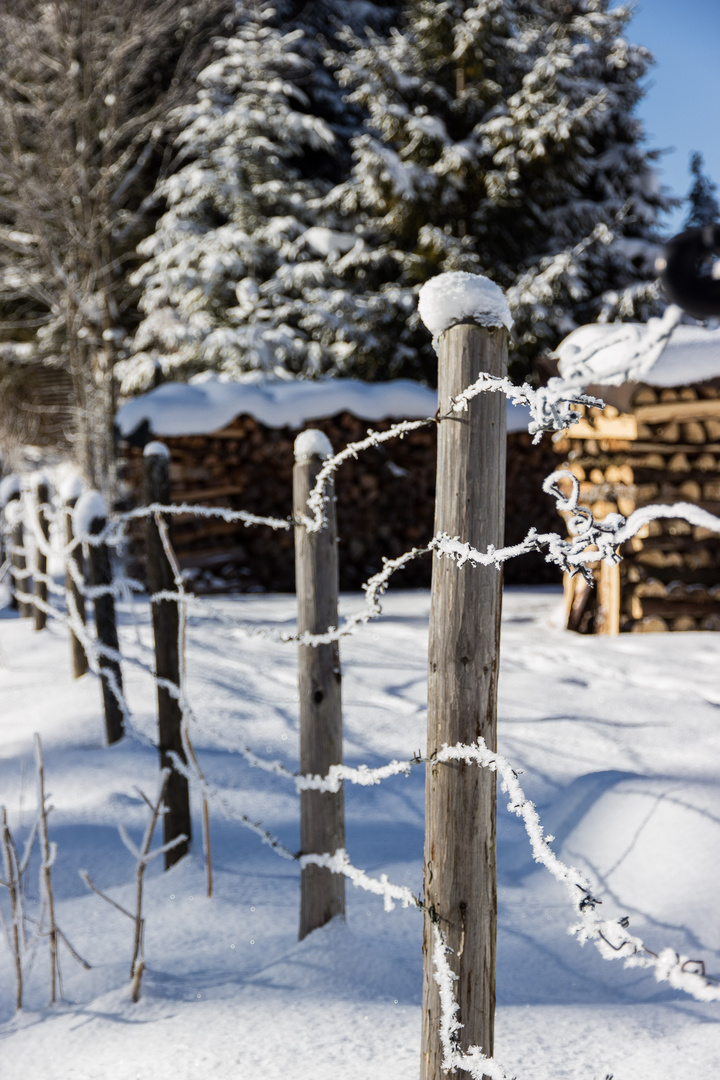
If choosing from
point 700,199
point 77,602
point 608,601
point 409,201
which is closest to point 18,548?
point 77,602

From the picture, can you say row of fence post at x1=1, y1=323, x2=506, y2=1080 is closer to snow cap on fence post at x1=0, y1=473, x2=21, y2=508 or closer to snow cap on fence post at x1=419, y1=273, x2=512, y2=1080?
snow cap on fence post at x1=419, y1=273, x2=512, y2=1080

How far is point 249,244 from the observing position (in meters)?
10.3

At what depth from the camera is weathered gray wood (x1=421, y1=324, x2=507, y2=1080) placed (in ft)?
4.16

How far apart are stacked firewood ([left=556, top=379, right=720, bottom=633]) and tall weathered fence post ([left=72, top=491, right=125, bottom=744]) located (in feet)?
10.4

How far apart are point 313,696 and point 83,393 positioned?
10353mm

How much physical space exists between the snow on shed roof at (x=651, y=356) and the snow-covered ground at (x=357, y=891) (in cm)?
182

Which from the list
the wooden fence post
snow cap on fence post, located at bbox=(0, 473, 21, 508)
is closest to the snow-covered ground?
the wooden fence post

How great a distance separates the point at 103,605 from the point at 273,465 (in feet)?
14.1

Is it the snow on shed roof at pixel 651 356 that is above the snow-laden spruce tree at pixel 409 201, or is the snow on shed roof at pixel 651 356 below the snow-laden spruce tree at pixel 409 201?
below

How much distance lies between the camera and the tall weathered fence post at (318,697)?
6.49 feet

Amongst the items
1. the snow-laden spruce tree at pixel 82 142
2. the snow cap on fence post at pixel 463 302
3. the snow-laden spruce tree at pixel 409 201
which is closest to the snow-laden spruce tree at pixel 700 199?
the snow-laden spruce tree at pixel 409 201

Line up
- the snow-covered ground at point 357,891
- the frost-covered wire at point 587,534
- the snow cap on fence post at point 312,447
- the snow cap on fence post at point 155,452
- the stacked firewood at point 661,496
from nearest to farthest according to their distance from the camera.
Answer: the frost-covered wire at point 587,534 < the snow-covered ground at point 357,891 < the snow cap on fence post at point 312,447 < the snow cap on fence post at point 155,452 < the stacked firewood at point 661,496

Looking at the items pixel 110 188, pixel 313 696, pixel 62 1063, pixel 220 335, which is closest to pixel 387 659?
pixel 313 696

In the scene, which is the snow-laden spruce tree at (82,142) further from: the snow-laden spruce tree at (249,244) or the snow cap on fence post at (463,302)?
the snow cap on fence post at (463,302)
